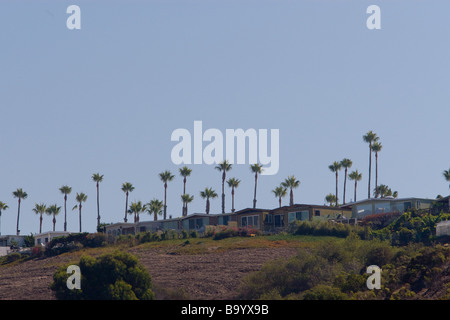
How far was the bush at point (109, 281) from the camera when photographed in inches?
1896

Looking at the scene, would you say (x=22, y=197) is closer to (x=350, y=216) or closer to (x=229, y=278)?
(x=350, y=216)

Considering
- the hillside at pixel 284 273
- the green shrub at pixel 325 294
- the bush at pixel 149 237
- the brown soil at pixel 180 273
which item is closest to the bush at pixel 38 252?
the brown soil at pixel 180 273

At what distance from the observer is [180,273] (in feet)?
193

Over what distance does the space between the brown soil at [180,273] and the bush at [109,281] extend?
46.7 inches

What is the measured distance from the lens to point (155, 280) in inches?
2143

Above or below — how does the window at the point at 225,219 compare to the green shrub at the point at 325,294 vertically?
above

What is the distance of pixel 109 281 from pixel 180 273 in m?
10.3

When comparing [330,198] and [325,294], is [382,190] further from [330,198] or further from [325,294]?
[325,294]

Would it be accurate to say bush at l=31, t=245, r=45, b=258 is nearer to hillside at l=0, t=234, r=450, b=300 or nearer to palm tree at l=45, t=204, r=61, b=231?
hillside at l=0, t=234, r=450, b=300

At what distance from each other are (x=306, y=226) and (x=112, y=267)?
31.2 meters

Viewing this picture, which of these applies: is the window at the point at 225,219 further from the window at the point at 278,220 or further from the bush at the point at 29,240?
the bush at the point at 29,240
